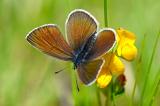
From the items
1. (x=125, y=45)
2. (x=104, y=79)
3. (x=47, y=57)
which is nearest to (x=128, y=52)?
(x=125, y=45)

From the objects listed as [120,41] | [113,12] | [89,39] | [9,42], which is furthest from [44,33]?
[113,12]

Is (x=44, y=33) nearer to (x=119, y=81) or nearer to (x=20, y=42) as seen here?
(x=119, y=81)

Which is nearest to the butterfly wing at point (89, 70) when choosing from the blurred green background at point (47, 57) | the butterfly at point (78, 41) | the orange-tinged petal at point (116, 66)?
the butterfly at point (78, 41)

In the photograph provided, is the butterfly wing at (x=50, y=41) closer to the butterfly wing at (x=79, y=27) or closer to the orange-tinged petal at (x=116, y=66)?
the butterfly wing at (x=79, y=27)

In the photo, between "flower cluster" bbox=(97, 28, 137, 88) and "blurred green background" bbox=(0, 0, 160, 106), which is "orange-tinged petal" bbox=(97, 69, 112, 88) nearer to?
"flower cluster" bbox=(97, 28, 137, 88)

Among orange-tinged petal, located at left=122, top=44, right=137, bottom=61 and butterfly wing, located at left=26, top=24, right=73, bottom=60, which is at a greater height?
butterfly wing, located at left=26, top=24, right=73, bottom=60

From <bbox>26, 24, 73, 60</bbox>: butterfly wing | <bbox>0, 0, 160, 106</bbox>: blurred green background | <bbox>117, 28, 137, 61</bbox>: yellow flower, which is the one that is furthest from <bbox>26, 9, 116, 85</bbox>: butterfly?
<bbox>0, 0, 160, 106</bbox>: blurred green background
